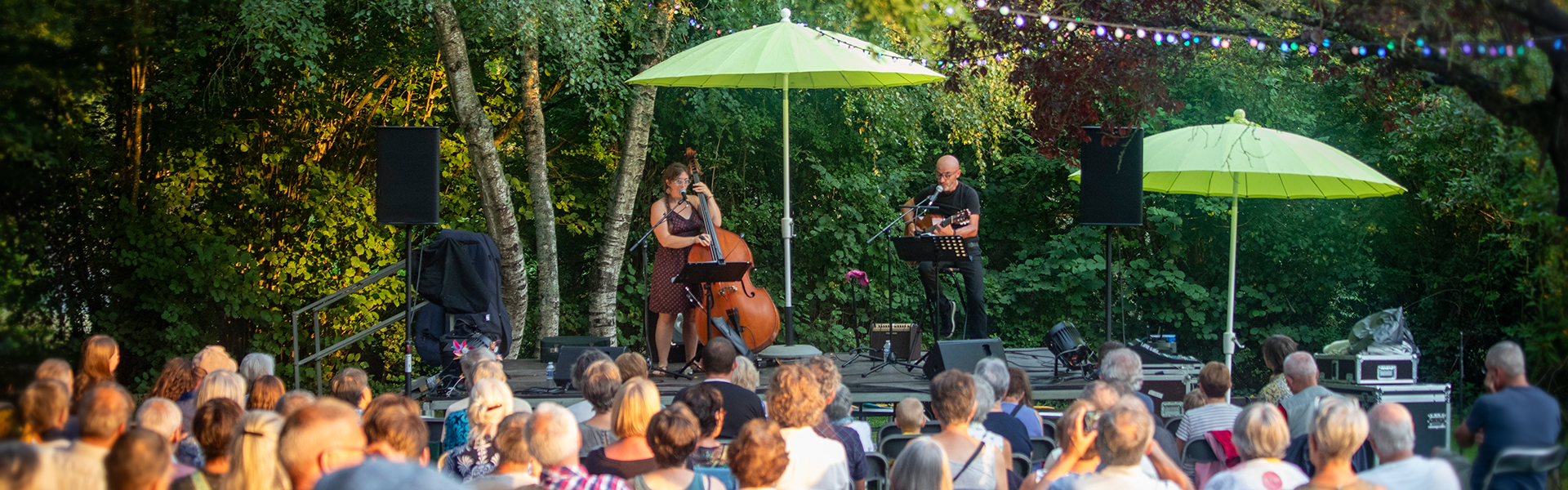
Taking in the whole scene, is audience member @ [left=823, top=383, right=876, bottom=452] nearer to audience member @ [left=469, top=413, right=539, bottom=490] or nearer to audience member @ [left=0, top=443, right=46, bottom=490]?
audience member @ [left=469, top=413, right=539, bottom=490]

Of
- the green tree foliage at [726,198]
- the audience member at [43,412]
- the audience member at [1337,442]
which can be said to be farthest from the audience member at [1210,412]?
the green tree foliage at [726,198]

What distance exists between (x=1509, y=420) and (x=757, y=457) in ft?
8.11

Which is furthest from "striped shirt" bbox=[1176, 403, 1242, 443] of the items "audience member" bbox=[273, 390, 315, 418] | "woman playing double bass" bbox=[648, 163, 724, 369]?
"woman playing double bass" bbox=[648, 163, 724, 369]

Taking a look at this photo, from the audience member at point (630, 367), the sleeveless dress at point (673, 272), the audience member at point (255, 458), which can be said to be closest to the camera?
the audience member at point (255, 458)

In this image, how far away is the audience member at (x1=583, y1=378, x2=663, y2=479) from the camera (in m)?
3.35

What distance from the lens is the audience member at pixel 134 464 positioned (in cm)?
243

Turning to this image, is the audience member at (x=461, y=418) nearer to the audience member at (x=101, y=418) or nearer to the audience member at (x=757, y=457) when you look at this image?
the audience member at (x=101, y=418)

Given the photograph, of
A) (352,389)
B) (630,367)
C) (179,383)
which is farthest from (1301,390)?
(179,383)

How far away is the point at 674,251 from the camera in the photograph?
7086mm

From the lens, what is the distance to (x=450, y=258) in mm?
6562

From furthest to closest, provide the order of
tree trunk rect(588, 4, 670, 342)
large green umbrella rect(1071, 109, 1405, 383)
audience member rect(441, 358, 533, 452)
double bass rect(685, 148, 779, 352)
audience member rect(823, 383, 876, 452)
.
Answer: tree trunk rect(588, 4, 670, 342), double bass rect(685, 148, 779, 352), large green umbrella rect(1071, 109, 1405, 383), audience member rect(823, 383, 876, 452), audience member rect(441, 358, 533, 452)

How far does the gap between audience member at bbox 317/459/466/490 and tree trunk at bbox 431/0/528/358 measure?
20.1 ft

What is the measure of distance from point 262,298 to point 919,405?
24.9 feet

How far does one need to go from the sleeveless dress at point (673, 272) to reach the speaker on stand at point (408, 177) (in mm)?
1409
